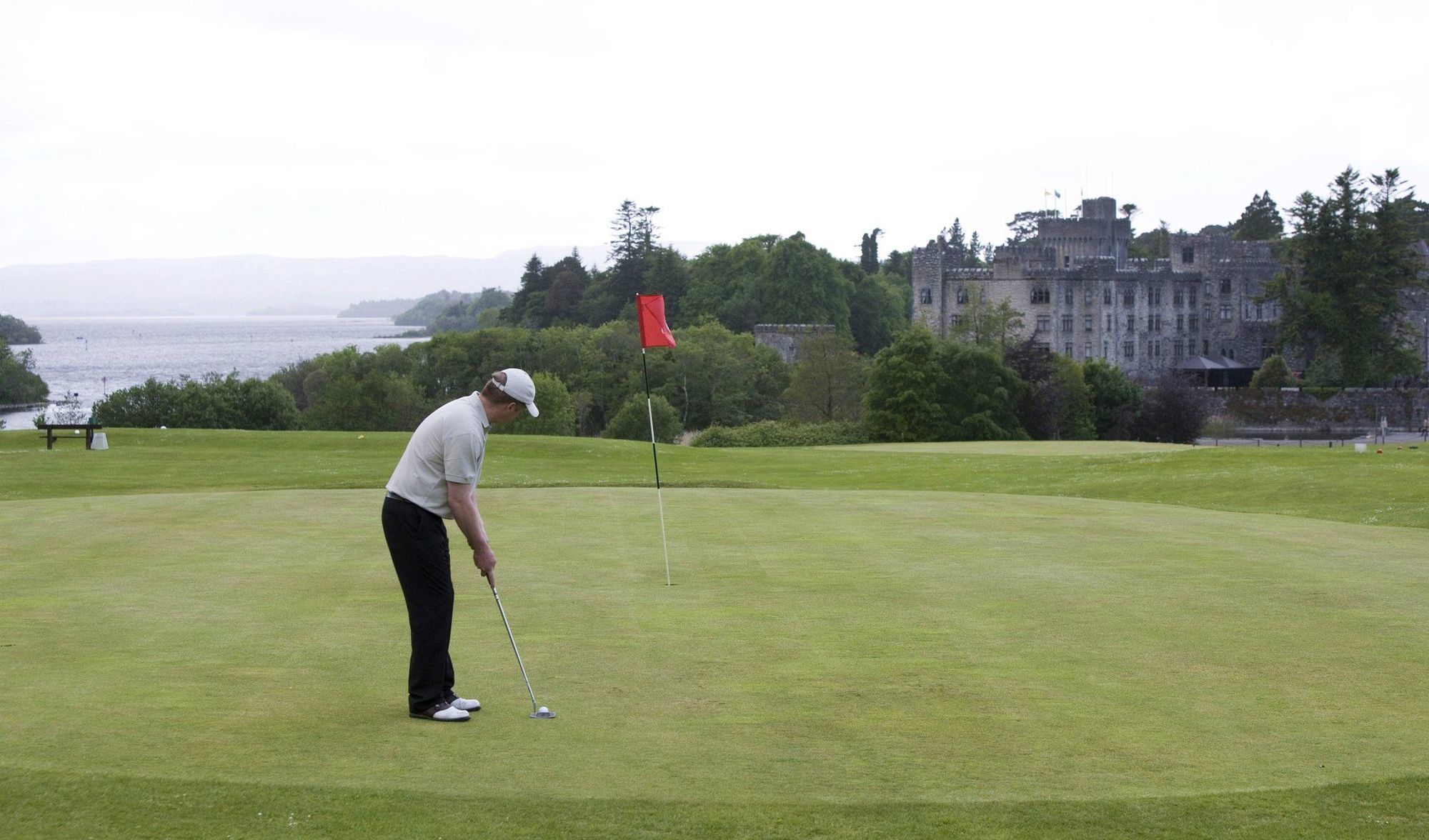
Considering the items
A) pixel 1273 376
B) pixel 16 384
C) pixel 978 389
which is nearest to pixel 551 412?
pixel 978 389

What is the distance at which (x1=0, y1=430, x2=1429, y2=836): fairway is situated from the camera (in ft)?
22.0

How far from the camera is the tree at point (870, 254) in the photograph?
16788 cm

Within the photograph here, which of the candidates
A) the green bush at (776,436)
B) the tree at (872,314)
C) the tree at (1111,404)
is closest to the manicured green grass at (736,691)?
the green bush at (776,436)

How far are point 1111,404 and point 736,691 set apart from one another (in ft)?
294

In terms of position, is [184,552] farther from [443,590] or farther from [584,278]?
[584,278]

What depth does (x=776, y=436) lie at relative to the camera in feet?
243

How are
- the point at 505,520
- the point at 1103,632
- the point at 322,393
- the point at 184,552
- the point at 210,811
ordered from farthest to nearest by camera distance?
1. the point at 322,393
2. the point at 505,520
3. the point at 184,552
4. the point at 1103,632
5. the point at 210,811

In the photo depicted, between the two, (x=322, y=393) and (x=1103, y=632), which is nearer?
(x=1103, y=632)

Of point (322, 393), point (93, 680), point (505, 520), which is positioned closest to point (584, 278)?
point (322, 393)

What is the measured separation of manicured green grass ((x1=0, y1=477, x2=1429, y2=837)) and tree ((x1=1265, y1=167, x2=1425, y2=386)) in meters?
94.2

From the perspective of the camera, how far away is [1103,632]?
36.3 ft

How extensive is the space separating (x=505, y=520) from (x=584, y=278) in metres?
146

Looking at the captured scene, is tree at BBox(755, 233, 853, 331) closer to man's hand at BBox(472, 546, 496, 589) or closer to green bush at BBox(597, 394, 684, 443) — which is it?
green bush at BBox(597, 394, 684, 443)

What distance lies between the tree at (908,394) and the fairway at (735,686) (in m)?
63.2
